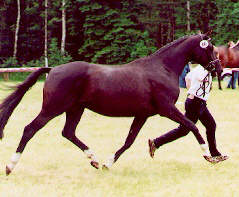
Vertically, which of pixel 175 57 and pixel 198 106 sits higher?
pixel 175 57

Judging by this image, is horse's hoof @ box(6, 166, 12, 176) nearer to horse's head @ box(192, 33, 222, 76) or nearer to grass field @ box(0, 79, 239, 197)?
grass field @ box(0, 79, 239, 197)

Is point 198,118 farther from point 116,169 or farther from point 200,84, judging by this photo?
point 116,169

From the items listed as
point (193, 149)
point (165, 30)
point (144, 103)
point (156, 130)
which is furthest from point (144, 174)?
point (165, 30)

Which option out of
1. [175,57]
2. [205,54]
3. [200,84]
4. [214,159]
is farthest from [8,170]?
[205,54]

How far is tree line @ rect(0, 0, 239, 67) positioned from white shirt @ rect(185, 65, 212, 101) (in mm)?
31179

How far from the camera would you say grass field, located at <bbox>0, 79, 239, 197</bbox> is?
5.83 metres

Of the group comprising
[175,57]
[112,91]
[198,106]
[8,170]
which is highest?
[175,57]

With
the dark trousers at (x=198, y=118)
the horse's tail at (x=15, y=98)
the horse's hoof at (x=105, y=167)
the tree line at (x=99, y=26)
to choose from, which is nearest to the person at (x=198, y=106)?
the dark trousers at (x=198, y=118)

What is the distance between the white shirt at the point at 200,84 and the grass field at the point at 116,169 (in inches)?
41.3

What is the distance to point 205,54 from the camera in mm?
7137

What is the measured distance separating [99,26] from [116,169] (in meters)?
33.7

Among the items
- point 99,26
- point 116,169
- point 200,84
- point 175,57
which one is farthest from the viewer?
point 99,26

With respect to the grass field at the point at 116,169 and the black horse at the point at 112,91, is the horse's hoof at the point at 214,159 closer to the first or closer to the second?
the grass field at the point at 116,169

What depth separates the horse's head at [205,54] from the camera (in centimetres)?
708
